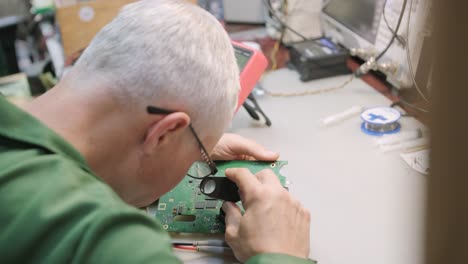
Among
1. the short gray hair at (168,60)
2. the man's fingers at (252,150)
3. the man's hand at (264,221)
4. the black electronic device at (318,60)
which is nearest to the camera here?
the short gray hair at (168,60)

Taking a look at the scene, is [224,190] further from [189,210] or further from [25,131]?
[25,131]

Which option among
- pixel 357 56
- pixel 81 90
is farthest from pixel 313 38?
pixel 81 90

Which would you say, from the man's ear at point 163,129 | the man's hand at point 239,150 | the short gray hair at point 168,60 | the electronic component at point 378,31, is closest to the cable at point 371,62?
the electronic component at point 378,31

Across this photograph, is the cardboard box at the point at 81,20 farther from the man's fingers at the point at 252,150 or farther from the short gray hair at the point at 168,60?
the short gray hair at the point at 168,60

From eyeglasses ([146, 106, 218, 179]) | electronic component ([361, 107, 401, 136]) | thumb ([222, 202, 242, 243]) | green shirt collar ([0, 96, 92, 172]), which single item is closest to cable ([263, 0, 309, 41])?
electronic component ([361, 107, 401, 136])

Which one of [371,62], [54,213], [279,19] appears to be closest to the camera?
[54,213]

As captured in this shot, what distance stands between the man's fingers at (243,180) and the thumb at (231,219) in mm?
42

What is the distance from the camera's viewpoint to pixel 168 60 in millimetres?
809

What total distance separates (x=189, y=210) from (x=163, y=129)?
0.31 meters

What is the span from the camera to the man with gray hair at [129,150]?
62cm

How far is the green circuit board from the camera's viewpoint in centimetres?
105

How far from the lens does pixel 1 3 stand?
2.21m

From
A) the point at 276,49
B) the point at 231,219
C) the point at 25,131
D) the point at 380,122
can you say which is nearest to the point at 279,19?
the point at 276,49

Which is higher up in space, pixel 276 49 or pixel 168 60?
pixel 168 60
